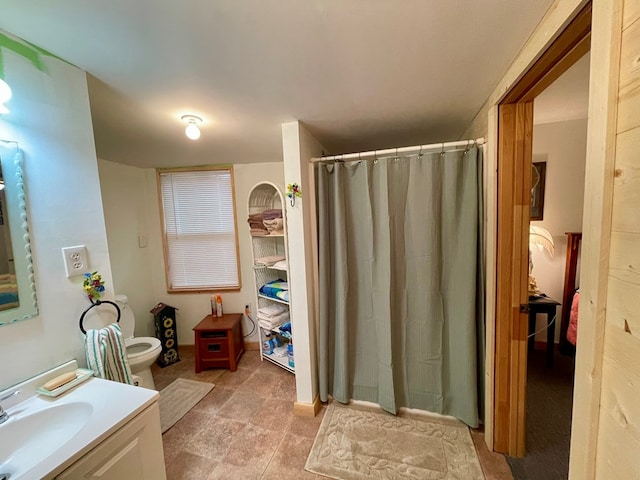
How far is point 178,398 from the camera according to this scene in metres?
2.04

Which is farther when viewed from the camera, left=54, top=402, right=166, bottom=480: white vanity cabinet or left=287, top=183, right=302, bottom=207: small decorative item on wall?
left=287, top=183, right=302, bottom=207: small decorative item on wall

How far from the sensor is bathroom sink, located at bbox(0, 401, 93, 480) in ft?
2.54

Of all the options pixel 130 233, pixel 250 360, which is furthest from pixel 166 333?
pixel 130 233

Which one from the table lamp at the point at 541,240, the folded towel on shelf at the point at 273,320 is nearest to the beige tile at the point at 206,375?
the folded towel on shelf at the point at 273,320

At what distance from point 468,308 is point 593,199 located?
1.09 meters

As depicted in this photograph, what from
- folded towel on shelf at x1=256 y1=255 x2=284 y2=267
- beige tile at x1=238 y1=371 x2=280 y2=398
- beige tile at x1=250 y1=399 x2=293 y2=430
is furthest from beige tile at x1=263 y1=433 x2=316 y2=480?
folded towel on shelf at x1=256 y1=255 x2=284 y2=267

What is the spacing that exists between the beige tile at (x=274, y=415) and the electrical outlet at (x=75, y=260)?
4.90ft

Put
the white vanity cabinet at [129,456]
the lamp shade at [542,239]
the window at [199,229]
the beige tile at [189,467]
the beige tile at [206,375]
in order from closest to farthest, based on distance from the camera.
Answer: the white vanity cabinet at [129,456] → the beige tile at [189,467] → the lamp shade at [542,239] → the beige tile at [206,375] → the window at [199,229]

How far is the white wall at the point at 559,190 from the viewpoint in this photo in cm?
227

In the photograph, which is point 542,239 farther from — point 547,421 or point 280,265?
point 280,265

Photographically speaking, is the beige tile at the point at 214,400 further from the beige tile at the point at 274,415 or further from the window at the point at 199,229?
the window at the point at 199,229

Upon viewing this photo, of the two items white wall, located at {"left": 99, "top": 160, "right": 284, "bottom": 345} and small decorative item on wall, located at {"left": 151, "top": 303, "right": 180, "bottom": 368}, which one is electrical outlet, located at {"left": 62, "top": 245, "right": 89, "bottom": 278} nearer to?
white wall, located at {"left": 99, "top": 160, "right": 284, "bottom": 345}

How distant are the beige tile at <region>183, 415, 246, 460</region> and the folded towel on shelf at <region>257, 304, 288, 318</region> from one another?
0.87 metres

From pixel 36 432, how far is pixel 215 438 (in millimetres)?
1067
